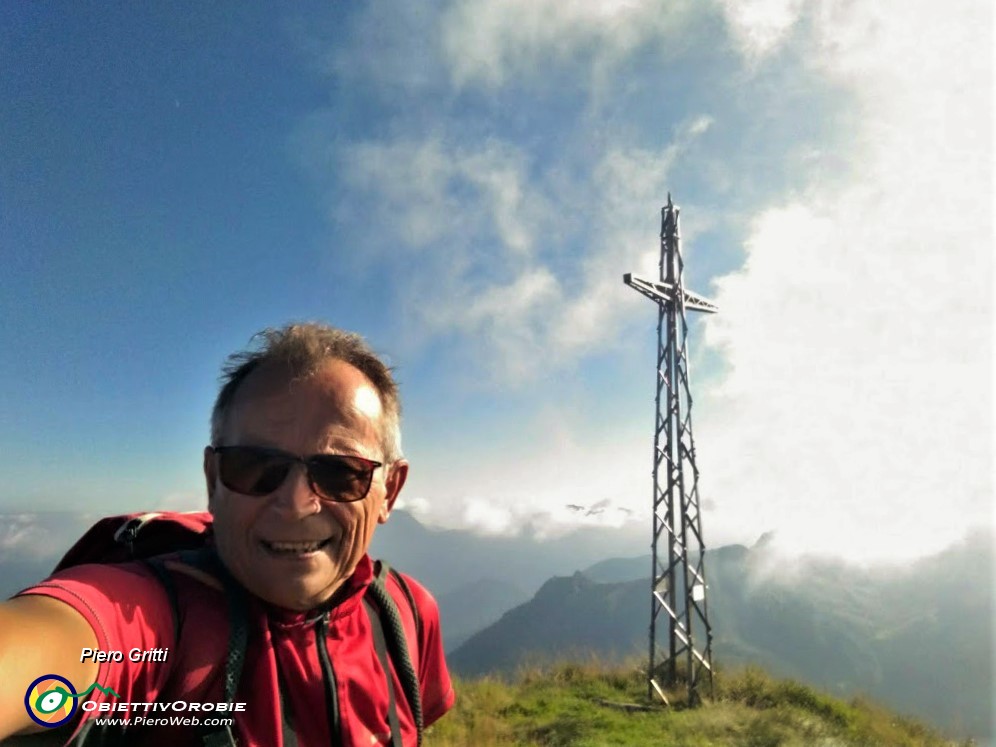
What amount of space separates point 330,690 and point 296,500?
0.57m

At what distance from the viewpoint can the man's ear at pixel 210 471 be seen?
170cm

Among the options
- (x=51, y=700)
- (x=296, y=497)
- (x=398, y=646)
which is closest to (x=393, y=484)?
(x=296, y=497)

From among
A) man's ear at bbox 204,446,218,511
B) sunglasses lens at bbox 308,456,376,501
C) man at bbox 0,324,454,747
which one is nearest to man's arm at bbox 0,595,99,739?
man at bbox 0,324,454,747

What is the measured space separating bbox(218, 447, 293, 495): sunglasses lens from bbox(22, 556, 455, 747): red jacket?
27 cm

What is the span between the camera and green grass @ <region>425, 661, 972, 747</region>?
7.99m

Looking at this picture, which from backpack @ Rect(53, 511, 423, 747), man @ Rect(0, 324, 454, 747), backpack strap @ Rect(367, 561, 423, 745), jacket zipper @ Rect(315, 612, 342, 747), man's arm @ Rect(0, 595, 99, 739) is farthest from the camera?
backpack strap @ Rect(367, 561, 423, 745)

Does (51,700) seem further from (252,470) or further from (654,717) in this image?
(654,717)

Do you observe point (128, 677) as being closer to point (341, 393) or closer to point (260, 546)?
point (260, 546)

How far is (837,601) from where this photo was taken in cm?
8594
